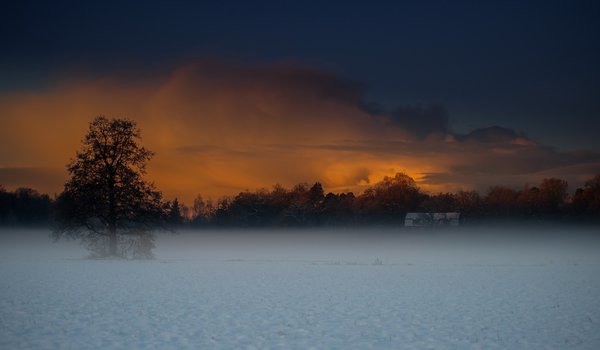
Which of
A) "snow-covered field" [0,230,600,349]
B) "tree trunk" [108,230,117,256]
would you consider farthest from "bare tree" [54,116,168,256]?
"snow-covered field" [0,230,600,349]

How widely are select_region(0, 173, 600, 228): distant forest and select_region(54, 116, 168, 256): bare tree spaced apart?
59.6 meters

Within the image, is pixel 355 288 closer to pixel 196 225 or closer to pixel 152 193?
pixel 152 193

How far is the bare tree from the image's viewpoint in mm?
38750

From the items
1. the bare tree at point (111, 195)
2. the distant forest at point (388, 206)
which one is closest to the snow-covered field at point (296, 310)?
the bare tree at point (111, 195)

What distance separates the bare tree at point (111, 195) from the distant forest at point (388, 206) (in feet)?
195

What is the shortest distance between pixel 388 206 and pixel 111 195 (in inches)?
3339

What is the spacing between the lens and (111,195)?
128 ft

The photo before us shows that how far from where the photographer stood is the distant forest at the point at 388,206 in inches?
4208

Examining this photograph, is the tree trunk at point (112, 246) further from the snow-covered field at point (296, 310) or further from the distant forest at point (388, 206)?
the distant forest at point (388, 206)

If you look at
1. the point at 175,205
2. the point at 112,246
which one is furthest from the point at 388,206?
the point at 112,246

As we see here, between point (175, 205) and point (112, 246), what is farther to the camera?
point (175, 205)

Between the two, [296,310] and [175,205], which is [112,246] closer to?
[296,310]

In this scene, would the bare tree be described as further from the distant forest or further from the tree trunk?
the distant forest

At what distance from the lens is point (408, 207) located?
116938mm
